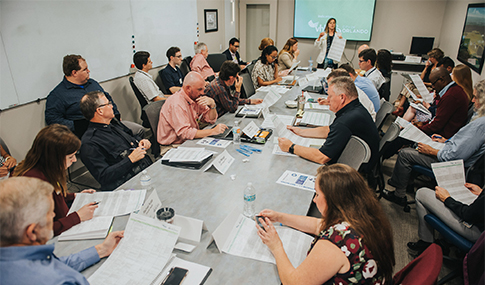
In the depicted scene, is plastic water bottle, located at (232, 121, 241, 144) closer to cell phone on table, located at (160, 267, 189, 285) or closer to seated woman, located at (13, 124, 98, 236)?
seated woman, located at (13, 124, 98, 236)

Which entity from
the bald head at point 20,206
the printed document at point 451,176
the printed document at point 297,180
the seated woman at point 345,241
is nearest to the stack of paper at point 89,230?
the bald head at point 20,206

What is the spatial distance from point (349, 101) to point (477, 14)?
12.7ft

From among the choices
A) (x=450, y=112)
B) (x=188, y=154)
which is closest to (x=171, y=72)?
(x=188, y=154)

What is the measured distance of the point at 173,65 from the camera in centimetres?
536

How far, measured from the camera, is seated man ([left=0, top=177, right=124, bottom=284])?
0.90 metres

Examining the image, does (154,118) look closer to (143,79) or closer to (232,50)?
(143,79)

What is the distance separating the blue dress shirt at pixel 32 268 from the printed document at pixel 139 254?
27 centimetres

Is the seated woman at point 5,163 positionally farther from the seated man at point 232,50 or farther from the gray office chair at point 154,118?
the seated man at point 232,50

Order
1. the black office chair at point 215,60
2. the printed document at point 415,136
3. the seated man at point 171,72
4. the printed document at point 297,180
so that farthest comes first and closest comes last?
the black office chair at point 215,60, the seated man at point 171,72, the printed document at point 415,136, the printed document at point 297,180

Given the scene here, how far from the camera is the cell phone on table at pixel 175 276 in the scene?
1.32 meters

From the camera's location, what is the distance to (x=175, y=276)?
1.35m

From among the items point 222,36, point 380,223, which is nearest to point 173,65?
point 222,36

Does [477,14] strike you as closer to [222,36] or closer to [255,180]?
[255,180]

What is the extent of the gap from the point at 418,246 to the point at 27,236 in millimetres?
2920
